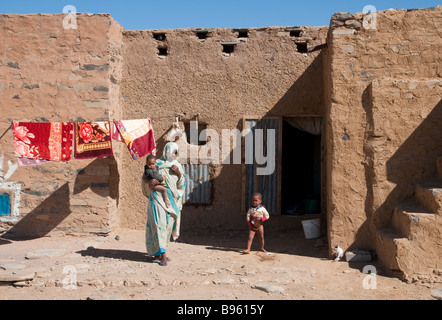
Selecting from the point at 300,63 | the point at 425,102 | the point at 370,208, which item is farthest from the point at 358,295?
the point at 300,63

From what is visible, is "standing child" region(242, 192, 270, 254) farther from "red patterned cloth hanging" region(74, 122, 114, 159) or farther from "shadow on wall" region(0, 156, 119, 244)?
"shadow on wall" region(0, 156, 119, 244)

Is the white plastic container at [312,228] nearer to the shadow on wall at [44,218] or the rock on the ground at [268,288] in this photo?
the rock on the ground at [268,288]

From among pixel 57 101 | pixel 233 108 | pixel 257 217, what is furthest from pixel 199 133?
pixel 57 101

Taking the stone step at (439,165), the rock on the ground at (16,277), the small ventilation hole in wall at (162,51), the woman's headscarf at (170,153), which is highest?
the small ventilation hole in wall at (162,51)

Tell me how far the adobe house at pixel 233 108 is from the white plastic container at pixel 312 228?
0.86 feet

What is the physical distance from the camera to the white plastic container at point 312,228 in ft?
21.1

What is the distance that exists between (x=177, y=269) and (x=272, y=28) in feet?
14.4

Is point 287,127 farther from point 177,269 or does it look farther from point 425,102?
point 177,269

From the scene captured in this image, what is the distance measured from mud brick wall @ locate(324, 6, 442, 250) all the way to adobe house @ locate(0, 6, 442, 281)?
13 millimetres

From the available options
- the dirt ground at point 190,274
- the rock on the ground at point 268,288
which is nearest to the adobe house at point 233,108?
the dirt ground at point 190,274

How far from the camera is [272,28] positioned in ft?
23.2

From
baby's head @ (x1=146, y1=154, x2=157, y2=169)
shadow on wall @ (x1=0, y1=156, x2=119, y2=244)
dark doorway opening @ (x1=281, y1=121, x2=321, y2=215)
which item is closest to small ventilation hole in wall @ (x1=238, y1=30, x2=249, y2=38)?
dark doorway opening @ (x1=281, y1=121, x2=321, y2=215)

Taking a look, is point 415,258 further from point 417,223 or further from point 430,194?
point 430,194

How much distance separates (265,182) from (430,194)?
9.50 ft
